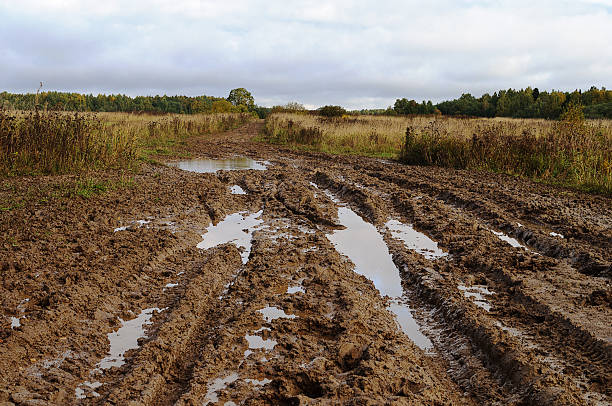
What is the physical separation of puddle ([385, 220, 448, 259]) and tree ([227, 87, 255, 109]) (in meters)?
70.7

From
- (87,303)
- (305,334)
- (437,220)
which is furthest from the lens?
(437,220)

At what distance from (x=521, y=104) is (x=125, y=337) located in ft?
146

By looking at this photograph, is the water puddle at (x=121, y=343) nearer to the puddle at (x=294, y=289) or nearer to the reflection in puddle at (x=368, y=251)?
the puddle at (x=294, y=289)

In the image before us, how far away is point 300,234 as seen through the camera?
20.5ft

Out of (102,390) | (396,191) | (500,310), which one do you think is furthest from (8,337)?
(396,191)

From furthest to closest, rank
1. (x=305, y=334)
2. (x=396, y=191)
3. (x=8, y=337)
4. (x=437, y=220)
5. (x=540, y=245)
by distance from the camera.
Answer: (x=396, y=191), (x=437, y=220), (x=540, y=245), (x=305, y=334), (x=8, y=337)

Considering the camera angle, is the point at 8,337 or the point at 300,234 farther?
the point at 300,234

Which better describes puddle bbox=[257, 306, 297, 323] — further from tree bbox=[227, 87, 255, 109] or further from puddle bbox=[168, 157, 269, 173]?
tree bbox=[227, 87, 255, 109]

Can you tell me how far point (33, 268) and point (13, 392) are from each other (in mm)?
2240

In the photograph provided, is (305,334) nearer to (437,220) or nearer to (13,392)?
(13,392)

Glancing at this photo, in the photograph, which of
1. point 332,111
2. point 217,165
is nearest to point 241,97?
point 332,111

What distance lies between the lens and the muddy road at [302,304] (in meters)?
2.82

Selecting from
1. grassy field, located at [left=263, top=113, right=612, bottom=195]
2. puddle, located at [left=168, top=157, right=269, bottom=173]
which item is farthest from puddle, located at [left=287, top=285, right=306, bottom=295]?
puddle, located at [left=168, top=157, right=269, bottom=173]

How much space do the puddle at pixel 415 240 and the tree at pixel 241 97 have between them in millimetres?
70700
